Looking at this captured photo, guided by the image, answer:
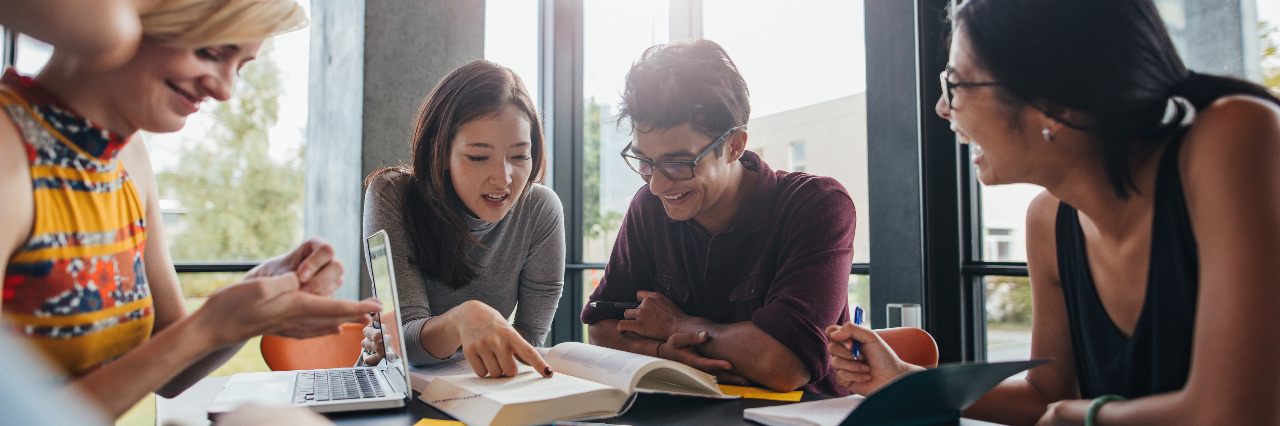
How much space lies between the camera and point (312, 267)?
3.42 feet

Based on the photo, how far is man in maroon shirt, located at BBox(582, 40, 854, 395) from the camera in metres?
1.76

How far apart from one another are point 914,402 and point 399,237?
4.73 feet

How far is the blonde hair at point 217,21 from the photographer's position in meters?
0.89

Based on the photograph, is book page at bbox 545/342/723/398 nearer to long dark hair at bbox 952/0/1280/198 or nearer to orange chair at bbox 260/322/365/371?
long dark hair at bbox 952/0/1280/198

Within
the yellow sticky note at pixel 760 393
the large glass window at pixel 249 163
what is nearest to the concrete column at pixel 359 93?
the large glass window at pixel 249 163

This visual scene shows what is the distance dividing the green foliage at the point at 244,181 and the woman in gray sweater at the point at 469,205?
2878 mm

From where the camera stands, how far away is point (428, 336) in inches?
65.2

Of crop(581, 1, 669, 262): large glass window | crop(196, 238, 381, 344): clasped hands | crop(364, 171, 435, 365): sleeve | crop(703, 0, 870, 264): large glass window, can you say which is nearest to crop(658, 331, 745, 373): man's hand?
crop(364, 171, 435, 365): sleeve

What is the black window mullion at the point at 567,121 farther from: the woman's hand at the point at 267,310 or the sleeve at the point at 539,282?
the woman's hand at the point at 267,310

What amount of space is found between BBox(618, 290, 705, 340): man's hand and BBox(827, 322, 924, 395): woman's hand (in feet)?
1.89

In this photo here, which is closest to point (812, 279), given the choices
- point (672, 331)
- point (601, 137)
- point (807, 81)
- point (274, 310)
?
point (672, 331)

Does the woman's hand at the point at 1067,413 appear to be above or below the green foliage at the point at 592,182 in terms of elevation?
below

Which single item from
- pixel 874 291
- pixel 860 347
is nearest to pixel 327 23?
pixel 874 291

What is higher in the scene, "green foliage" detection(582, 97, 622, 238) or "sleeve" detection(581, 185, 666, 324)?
"green foliage" detection(582, 97, 622, 238)
